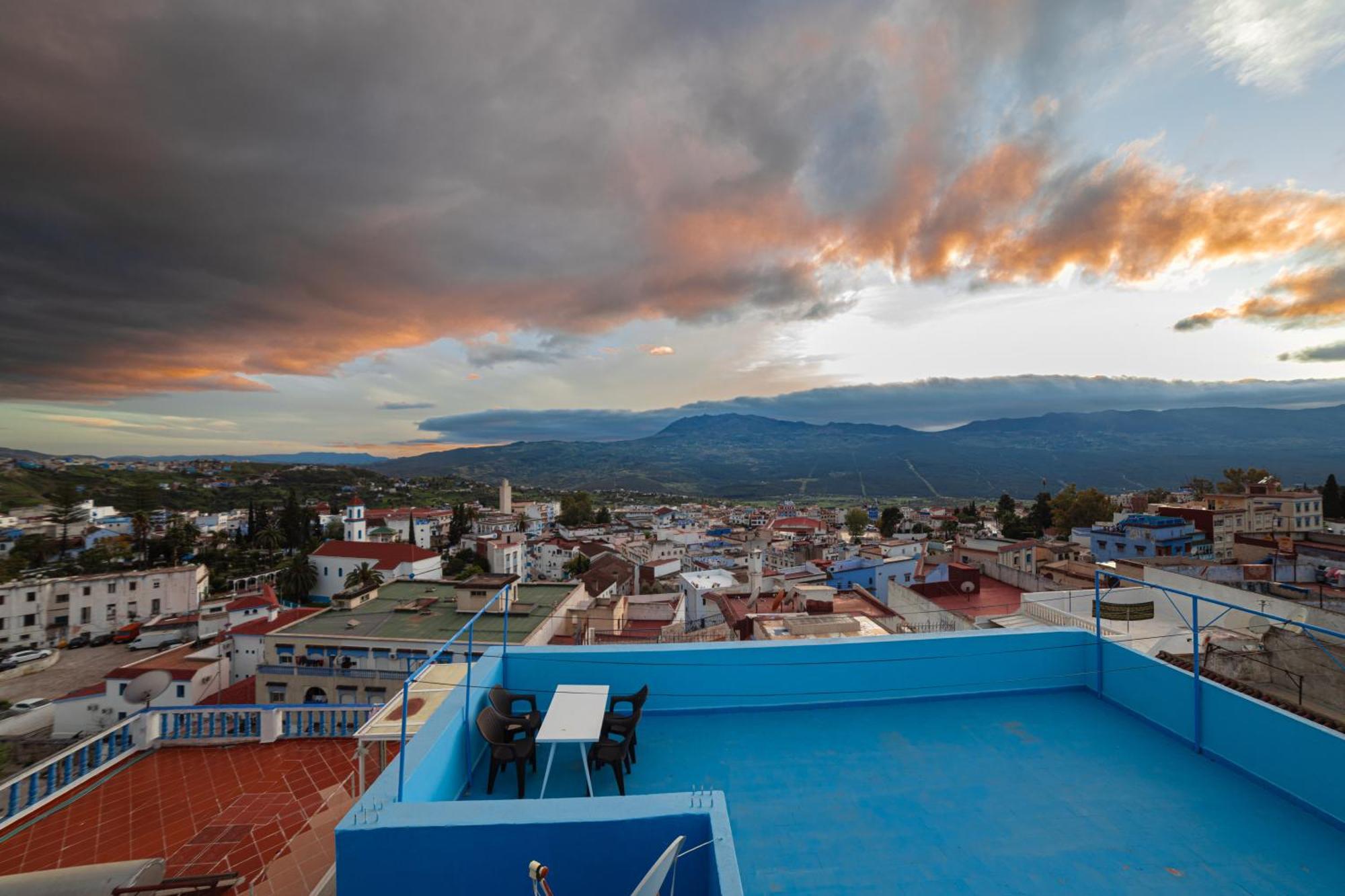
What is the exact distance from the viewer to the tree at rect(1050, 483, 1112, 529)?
44000 mm

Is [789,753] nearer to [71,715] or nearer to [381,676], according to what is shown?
[381,676]

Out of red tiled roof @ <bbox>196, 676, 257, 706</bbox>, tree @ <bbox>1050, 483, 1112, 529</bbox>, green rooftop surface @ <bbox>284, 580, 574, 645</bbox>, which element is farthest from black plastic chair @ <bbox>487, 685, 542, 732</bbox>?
tree @ <bbox>1050, 483, 1112, 529</bbox>

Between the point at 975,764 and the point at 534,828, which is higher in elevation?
the point at 534,828

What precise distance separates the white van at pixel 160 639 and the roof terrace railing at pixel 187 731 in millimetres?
36833

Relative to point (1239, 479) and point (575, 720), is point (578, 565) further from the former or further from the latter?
point (1239, 479)

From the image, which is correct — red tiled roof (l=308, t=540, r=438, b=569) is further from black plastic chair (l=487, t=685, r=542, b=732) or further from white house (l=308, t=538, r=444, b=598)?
black plastic chair (l=487, t=685, r=542, b=732)

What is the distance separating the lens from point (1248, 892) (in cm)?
223

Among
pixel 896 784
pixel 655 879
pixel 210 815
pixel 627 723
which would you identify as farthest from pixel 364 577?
pixel 655 879

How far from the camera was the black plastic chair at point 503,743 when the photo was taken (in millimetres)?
2807

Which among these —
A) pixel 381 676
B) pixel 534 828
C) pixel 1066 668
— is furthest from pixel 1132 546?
pixel 534 828

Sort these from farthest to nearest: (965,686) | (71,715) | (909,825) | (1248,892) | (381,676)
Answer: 1. (71,715)
2. (381,676)
3. (965,686)
4. (909,825)
5. (1248,892)

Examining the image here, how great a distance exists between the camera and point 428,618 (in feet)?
62.5

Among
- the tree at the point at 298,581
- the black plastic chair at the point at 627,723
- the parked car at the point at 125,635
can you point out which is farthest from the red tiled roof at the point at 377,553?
the black plastic chair at the point at 627,723

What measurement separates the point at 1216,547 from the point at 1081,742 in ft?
133
